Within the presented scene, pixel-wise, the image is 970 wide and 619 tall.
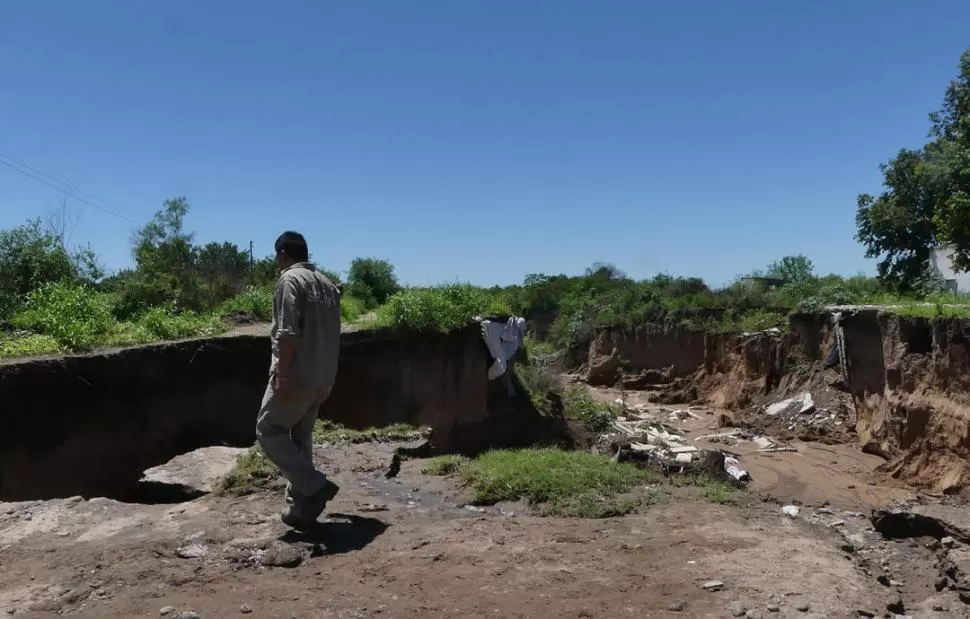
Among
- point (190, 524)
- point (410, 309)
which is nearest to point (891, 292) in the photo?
point (410, 309)

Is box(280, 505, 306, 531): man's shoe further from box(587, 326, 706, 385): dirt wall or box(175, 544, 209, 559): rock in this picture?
box(587, 326, 706, 385): dirt wall

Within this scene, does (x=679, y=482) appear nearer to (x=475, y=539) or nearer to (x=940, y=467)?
(x=475, y=539)

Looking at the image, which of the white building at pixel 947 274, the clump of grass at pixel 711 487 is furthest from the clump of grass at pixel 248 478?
the white building at pixel 947 274

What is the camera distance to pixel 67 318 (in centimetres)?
866

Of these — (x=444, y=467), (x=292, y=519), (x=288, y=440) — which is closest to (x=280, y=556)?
(x=292, y=519)

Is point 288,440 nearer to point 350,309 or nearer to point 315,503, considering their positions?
point 315,503

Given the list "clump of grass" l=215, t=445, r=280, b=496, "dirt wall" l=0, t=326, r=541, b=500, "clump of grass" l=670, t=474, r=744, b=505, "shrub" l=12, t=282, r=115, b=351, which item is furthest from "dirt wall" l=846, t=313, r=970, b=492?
"shrub" l=12, t=282, r=115, b=351

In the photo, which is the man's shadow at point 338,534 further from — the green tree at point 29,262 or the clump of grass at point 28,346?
the green tree at point 29,262

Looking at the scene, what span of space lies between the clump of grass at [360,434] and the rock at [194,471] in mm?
1214

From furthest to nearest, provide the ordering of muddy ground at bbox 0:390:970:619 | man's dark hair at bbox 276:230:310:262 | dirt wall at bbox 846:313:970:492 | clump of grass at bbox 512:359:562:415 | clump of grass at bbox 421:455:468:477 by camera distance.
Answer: clump of grass at bbox 512:359:562:415 → dirt wall at bbox 846:313:970:492 → clump of grass at bbox 421:455:468:477 → man's dark hair at bbox 276:230:310:262 → muddy ground at bbox 0:390:970:619

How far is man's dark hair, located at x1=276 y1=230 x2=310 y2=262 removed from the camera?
490cm

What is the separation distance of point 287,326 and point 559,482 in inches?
98.9

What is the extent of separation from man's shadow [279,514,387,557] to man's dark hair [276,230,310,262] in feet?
5.70

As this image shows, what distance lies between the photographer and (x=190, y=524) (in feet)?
16.0
